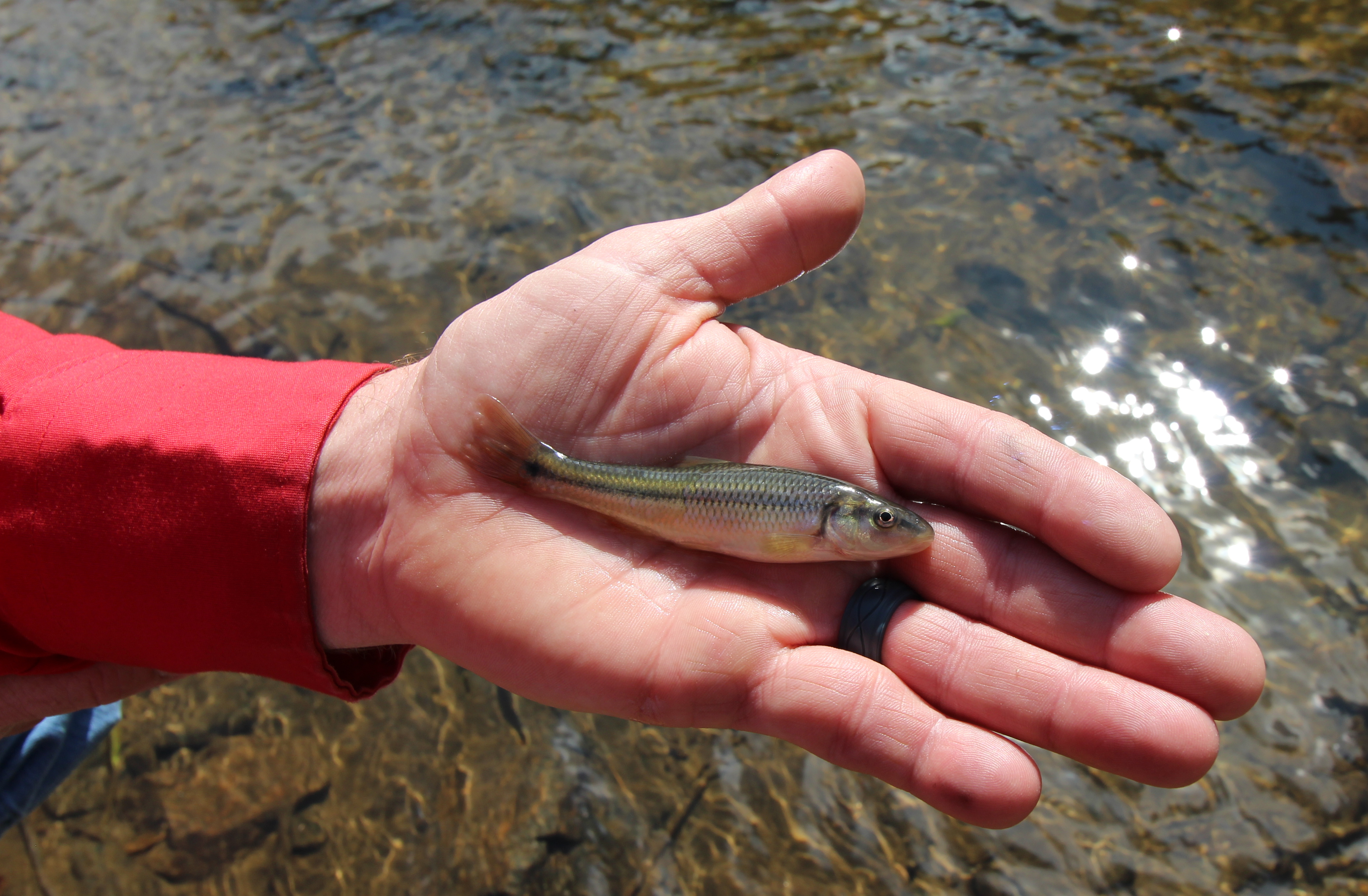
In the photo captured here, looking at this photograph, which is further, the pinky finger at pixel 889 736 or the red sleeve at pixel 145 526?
the red sleeve at pixel 145 526

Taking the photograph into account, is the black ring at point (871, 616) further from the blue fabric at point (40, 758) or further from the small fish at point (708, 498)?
the blue fabric at point (40, 758)

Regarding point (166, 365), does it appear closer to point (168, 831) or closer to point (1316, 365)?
point (168, 831)

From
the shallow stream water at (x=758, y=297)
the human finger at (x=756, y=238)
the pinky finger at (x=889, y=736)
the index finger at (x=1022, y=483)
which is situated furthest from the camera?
the shallow stream water at (x=758, y=297)

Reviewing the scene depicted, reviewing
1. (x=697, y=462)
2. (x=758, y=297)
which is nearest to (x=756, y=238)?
(x=697, y=462)

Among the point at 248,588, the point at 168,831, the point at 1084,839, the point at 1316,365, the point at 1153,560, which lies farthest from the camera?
the point at 1316,365

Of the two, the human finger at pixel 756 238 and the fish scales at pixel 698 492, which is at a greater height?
the human finger at pixel 756 238

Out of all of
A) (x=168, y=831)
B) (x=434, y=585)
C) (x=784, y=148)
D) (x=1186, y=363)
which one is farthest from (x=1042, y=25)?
(x=168, y=831)

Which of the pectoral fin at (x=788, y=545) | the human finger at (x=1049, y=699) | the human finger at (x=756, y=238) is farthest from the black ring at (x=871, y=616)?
the human finger at (x=756, y=238)
